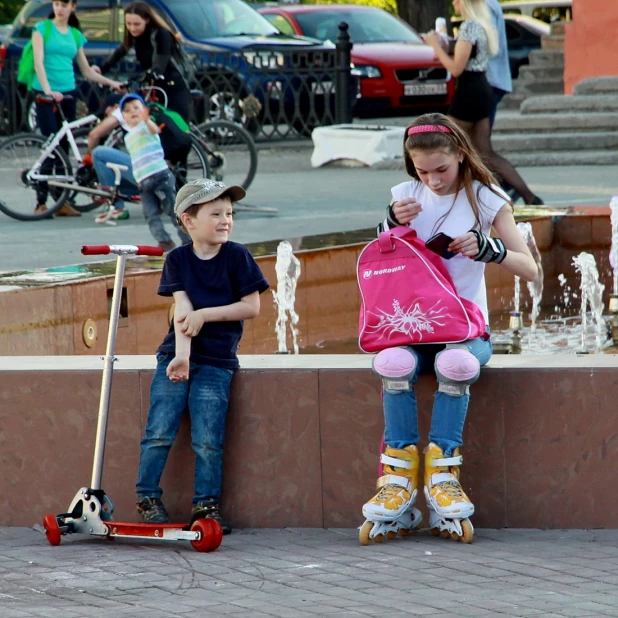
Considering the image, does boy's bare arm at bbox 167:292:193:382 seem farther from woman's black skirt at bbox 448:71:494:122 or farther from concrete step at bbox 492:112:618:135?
concrete step at bbox 492:112:618:135

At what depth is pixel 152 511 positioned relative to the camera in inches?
189

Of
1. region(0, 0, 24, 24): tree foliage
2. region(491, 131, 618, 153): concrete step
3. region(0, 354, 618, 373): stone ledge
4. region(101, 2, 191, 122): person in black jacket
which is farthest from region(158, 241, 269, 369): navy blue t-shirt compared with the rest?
region(0, 0, 24, 24): tree foliage

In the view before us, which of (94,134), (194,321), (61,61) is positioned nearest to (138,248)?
(194,321)

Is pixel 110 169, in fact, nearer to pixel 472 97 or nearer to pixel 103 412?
pixel 472 97

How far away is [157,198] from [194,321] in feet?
14.5

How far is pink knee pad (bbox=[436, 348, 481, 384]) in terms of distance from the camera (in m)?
4.52

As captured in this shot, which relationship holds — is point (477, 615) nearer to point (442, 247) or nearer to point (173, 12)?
point (442, 247)

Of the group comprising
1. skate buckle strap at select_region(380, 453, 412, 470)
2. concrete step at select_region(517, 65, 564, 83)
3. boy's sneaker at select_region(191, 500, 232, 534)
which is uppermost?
concrete step at select_region(517, 65, 564, 83)

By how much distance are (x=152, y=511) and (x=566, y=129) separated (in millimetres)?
11716

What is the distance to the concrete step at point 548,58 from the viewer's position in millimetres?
19478

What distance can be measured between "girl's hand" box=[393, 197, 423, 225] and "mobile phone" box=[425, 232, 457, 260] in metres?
0.10

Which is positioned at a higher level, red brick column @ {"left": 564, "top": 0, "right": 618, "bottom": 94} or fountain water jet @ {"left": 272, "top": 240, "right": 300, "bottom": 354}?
red brick column @ {"left": 564, "top": 0, "right": 618, "bottom": 94}

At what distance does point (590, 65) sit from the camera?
55.5 feet

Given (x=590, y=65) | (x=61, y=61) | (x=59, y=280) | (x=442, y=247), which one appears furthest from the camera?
(x=590, y=65)
